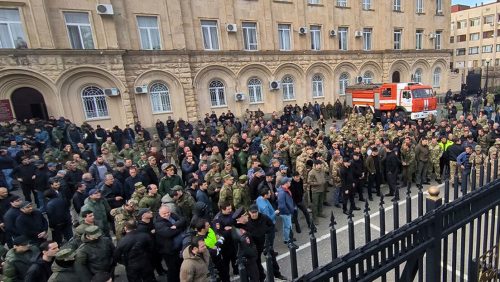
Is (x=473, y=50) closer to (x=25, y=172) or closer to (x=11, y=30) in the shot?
(x=11, y=30)

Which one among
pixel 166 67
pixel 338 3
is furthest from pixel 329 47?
pixel 166 67

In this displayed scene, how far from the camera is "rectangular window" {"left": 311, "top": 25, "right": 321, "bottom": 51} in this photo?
23.7m

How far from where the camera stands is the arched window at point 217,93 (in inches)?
802

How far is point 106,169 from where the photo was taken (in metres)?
8.14

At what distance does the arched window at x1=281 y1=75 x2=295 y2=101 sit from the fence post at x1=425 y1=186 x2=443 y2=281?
838 inches

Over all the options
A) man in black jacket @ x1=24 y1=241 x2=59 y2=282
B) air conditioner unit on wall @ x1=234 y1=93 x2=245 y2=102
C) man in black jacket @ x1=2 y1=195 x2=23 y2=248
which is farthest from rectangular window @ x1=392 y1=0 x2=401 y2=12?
man in black jacket @ x1=24 y1=241 x2=59 y2=282

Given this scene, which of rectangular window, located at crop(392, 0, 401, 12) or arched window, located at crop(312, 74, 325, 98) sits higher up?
rectangular window, located at crop(392, 0, 401, 12)

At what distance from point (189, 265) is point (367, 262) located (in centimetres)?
251

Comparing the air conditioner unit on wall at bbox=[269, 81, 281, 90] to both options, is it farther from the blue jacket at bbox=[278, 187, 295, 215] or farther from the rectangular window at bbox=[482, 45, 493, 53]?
the rectangular window at bbox=[482, 45, 493, 53]

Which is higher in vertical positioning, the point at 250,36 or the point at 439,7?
the point at 439,7

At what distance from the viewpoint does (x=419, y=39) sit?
95.5 feet

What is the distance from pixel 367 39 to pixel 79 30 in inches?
922

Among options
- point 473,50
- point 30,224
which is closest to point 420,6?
point 473,50

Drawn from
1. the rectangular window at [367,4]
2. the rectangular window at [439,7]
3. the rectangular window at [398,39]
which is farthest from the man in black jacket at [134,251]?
the rectangular window at [439,7]
